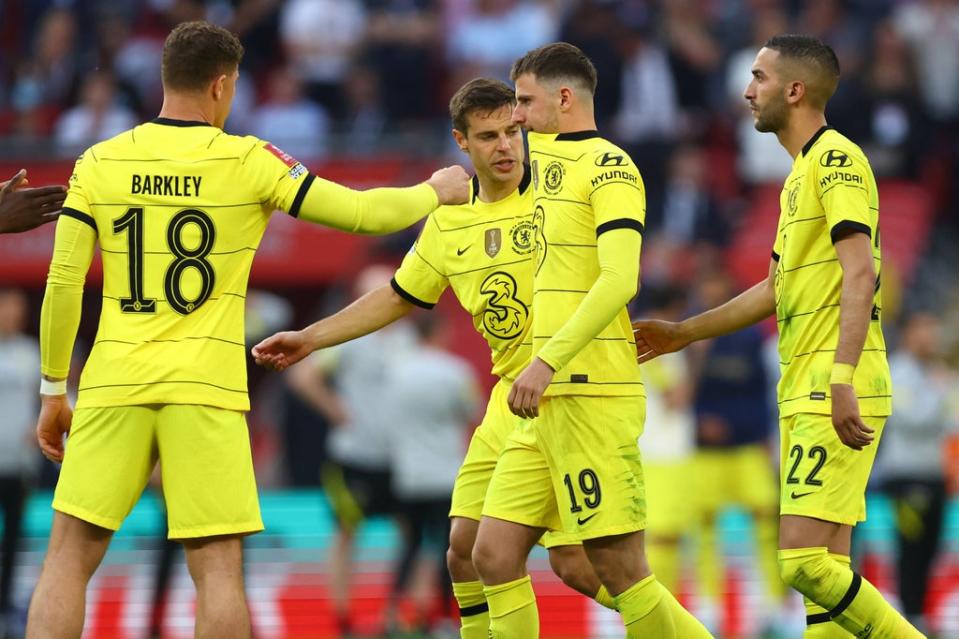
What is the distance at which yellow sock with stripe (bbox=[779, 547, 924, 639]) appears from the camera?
730 centimetres

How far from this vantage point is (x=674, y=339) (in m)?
8.26

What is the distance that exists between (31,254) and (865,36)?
10.0 m

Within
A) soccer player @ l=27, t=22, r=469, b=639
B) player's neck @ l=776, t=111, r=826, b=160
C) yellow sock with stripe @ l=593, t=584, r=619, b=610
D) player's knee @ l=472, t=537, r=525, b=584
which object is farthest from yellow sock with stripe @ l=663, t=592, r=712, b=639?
player's neck @ l=776, t=111, r=826, b=160

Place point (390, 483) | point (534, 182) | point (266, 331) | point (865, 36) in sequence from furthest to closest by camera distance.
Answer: point (865, 36) → point (266, 331) → point (390, 483) → point (534, 182)

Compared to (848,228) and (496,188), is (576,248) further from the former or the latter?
(848,228)

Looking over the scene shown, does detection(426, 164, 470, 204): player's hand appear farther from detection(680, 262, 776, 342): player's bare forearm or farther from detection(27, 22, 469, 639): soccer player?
detection(680, 262, 776, 342): player's bare forearm

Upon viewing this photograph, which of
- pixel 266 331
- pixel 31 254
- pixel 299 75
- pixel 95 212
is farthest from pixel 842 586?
pixel 299 75

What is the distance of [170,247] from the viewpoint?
718 cm

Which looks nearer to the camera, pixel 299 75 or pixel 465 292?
pixel 465 292

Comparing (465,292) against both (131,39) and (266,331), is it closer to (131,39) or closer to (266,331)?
(266,331)

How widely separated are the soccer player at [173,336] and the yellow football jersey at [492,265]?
1.09 metres

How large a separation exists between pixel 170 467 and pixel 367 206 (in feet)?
4.63

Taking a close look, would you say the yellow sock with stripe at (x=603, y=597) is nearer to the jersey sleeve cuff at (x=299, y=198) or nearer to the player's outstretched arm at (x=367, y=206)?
the player's outstretched arm at (x=367, y=206)

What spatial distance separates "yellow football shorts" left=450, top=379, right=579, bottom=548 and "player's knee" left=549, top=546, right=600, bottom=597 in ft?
0.32
